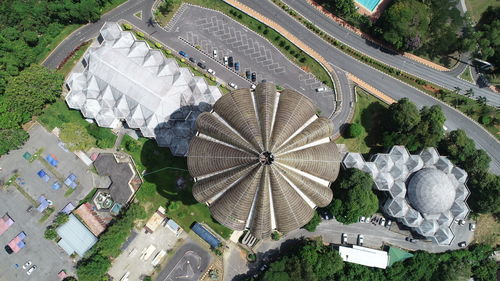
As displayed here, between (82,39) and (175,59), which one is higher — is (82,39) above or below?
below

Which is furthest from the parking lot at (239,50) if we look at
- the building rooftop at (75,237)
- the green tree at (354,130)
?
the building rooftop at (75,237)

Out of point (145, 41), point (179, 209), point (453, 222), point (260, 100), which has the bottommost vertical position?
point (179, 209)

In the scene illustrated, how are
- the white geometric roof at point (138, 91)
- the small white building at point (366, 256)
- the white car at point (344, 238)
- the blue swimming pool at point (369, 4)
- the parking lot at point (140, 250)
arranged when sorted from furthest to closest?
the blue swimming pool at point (369, 4), the white car at point (344, 238), the parking lot at point (140, 250), the small white building at point (366, 256), the white geometric roof at point (138, 91)

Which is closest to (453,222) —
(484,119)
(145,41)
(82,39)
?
(484,119)

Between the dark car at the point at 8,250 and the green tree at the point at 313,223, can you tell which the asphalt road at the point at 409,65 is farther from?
the dark car at the point at 8,250

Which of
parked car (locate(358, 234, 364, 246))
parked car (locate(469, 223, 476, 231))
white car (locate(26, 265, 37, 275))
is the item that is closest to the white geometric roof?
white car (locate(26, 265, 37, 275))

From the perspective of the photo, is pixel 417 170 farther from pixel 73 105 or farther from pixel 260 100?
pixel 73 105
